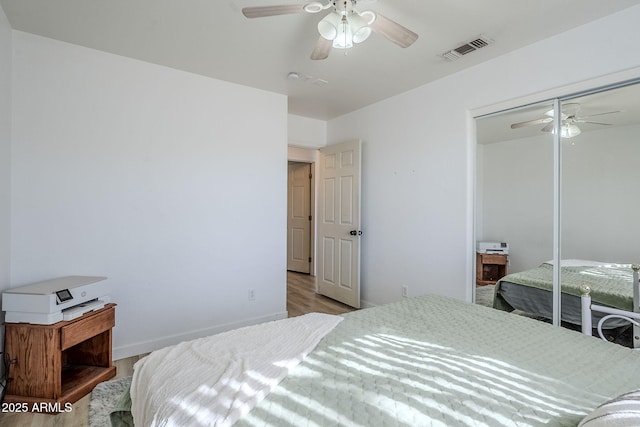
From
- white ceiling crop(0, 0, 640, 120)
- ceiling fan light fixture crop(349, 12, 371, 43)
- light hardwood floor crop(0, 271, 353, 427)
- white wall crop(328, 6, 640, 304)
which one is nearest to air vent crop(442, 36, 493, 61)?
white ceiling crop(0, 0, 640, 120)

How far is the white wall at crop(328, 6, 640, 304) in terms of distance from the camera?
2096mm

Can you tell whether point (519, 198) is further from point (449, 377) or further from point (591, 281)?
point (449, 377)

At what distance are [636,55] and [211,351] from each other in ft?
9.51

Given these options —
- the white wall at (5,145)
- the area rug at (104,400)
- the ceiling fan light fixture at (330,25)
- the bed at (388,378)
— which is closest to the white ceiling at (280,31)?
the white wall at (5,145)

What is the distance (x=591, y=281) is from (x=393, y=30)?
2.14 metres

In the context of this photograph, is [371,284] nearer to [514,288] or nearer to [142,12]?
[514,288]

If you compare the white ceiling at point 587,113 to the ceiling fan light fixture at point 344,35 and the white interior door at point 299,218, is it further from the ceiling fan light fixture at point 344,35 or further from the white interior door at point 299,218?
the white interior door at point 299,218

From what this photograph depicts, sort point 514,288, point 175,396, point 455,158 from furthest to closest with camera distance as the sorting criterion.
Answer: point 455,158 → point 514,288 → point 175,396

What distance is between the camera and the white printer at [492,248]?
8.77ft

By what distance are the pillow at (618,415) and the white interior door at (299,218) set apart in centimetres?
530

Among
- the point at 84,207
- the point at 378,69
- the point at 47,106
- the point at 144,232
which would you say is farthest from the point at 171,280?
the point at 378,69

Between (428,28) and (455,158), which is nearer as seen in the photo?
(428,28)

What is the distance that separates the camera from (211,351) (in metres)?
1.28

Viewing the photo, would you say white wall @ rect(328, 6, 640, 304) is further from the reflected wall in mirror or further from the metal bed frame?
the metal bed frame
